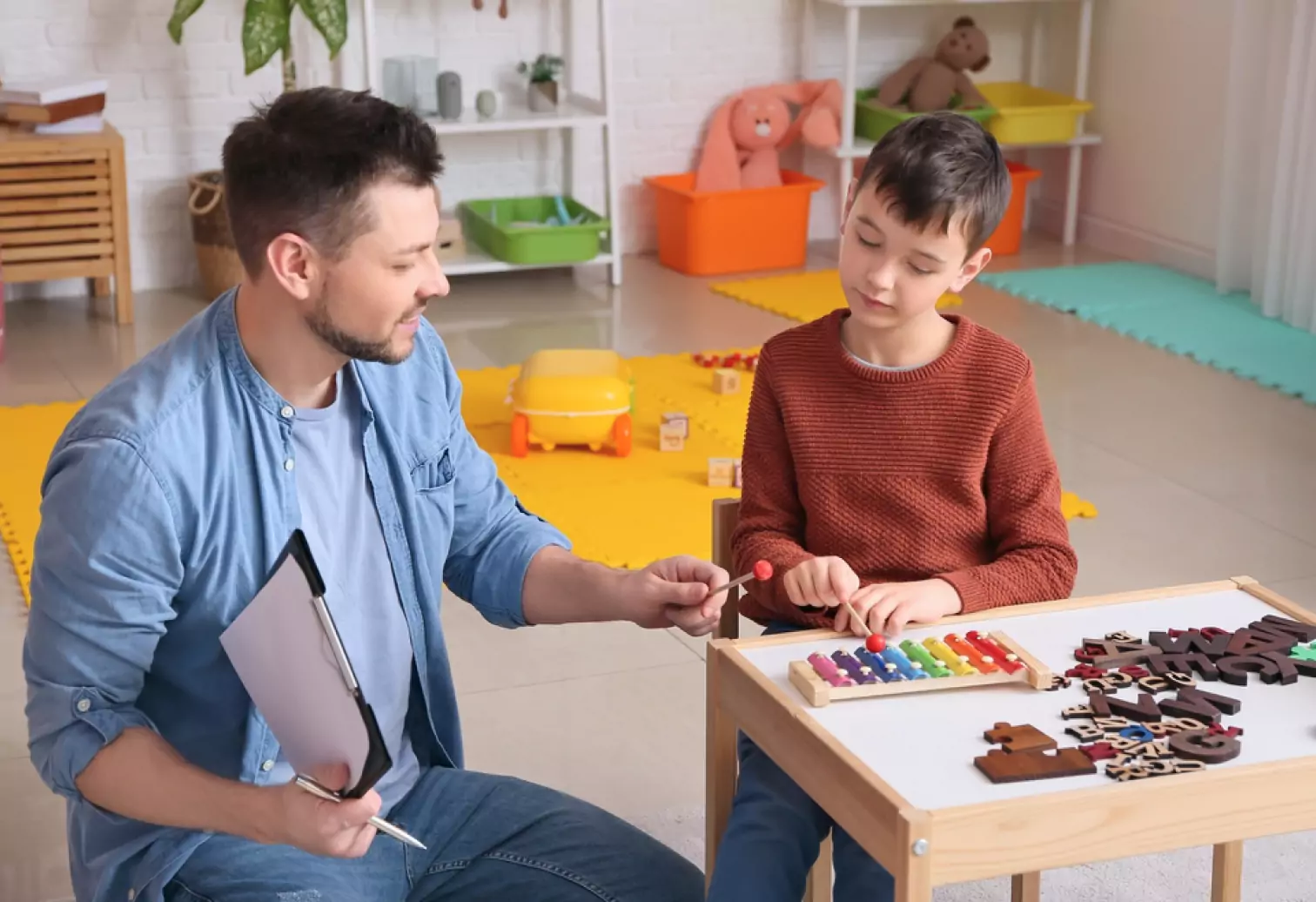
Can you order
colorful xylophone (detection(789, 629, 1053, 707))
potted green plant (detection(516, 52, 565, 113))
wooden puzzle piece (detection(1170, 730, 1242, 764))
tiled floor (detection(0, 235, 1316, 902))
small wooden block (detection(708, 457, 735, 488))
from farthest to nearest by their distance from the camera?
potted green plant (detection(516, 52, 565, 113)) → small wooden block (detection(708, 457, 735, 488)) → tiled floor (detection(0, 235, 1316, 902)) → colorful xylophone (detection(789, 629, 1053, 707)) → wooden puzzle piece (detection(1170, 730, 1242, 764))

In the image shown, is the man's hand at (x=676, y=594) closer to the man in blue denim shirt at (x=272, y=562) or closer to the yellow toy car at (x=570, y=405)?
the man in blue denim shirt at (x=272, y=562)

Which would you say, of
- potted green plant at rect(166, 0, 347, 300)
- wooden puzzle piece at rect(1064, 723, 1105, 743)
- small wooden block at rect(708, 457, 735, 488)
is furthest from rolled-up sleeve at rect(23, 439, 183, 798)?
potted green plant at rect(166, 0, 347, 300)

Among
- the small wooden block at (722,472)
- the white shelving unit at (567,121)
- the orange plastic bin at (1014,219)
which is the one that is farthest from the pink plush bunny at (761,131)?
the small wooden block at (722,472)

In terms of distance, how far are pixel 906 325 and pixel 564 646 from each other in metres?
1.12

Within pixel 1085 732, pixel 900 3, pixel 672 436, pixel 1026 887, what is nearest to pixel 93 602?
pixel 1085 732

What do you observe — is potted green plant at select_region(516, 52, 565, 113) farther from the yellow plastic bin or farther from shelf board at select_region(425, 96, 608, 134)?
the yellow plastic bin

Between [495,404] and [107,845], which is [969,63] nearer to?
[495,404]

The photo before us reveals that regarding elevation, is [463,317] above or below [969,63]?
below

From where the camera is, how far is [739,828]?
5.03ft

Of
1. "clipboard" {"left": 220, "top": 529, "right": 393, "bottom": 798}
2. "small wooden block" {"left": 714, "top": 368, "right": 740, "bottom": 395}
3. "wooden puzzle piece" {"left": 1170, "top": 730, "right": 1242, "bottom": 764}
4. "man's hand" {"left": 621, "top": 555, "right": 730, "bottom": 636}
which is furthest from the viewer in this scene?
"small wooden block" {"left": 714, "top": 368, "right": 740, "bottom": 395}

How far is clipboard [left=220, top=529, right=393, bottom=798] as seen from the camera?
1.17 meters

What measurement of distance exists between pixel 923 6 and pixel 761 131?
81cm

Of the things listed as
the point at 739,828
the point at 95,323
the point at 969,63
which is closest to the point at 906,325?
the point at 739,828

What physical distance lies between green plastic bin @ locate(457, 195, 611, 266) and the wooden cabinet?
1048 mm
